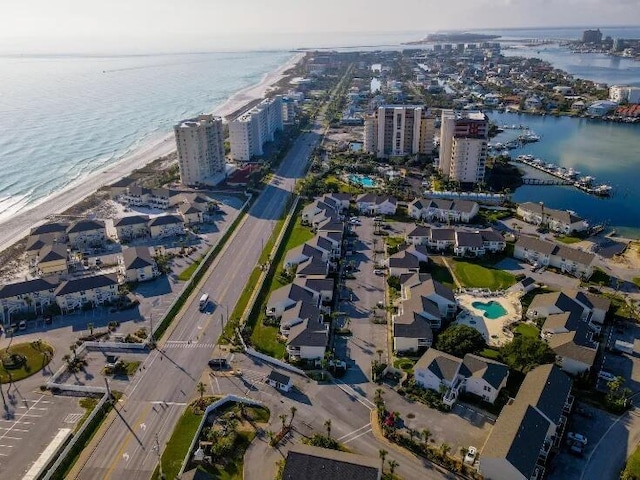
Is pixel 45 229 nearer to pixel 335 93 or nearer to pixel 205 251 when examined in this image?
pixel 205 251

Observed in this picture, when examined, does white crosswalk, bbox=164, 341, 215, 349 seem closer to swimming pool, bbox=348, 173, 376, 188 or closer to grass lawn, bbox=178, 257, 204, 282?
grass lawn, bbox=178, 257, 204, 282

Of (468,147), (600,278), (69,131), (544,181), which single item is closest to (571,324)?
(600,278)

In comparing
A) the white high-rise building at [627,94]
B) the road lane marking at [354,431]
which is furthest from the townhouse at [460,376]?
the white high-rise building at [627,94]

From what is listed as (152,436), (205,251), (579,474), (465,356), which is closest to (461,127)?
(205,251)

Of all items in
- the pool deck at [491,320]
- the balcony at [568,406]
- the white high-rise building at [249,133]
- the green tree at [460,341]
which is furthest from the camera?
the white high-rise building at [249,133]

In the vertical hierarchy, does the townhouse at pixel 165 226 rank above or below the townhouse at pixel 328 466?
above

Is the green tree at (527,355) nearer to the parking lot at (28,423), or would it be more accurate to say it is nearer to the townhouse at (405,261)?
the townhouse at (405,261)
